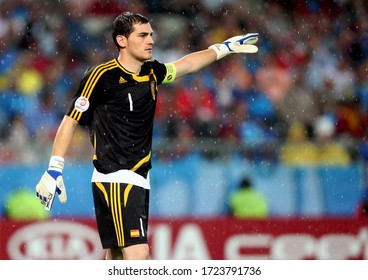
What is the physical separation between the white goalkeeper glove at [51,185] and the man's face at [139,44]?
93cm

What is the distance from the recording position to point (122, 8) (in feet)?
47.0

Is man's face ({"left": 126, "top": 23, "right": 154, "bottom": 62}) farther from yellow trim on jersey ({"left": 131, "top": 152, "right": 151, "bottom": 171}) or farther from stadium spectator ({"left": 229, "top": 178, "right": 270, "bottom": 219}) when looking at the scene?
stadium spectator ({"left": 229, "top": 178, "right": 270, "bottom": 219})

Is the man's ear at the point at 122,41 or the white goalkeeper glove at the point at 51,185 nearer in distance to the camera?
the white goalkeeper glove at the point at 51,185

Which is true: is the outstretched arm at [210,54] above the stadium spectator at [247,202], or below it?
above

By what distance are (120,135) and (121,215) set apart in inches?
22.2

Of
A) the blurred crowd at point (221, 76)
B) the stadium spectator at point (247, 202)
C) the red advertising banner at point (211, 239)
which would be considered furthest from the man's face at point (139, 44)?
the stadium spectator at point (247, 202)

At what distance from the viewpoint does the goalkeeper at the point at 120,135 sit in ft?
22.4

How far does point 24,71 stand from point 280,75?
11.8 ft

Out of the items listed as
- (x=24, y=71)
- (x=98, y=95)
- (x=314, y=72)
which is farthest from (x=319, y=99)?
(x=98, y=95)

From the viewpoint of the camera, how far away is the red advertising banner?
10.5m

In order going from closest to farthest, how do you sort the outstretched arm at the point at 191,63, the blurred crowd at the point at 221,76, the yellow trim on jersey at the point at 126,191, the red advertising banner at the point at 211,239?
the yellow trim on jersey at the point at 126,191, the outstretched arm at the point at 191,63, the red advertising banner at the point at 211,239, the blurred crowd at the point at 221,76

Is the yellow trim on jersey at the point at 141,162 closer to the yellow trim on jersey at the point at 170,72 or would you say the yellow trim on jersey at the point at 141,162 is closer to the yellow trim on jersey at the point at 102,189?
the yellow trim on jersey at the point at 102,189
